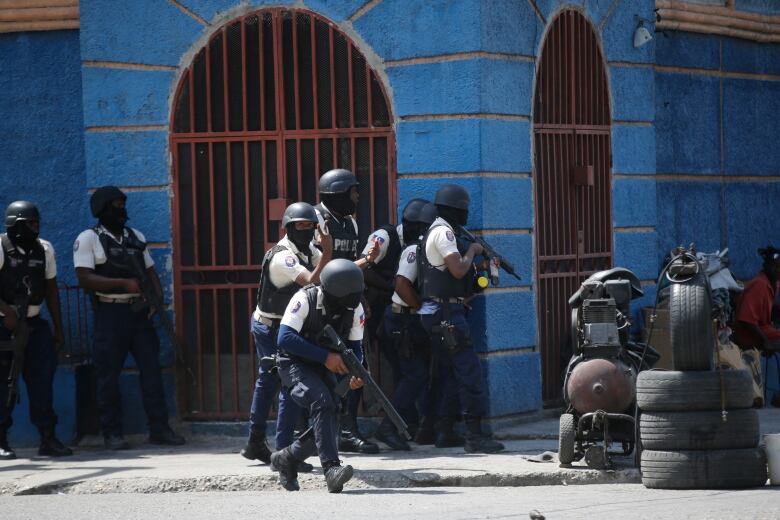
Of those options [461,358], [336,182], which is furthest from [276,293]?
[461,358]

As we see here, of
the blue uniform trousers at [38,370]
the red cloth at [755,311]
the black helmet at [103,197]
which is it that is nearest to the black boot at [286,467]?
the blue uniform trousers at [38,370]

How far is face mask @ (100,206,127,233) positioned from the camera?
10.8m

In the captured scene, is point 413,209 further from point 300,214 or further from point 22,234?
point 22,234

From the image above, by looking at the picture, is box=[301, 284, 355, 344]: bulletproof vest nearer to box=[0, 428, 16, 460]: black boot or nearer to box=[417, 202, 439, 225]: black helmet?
box=[417, 202, 439, 225]: black helmet

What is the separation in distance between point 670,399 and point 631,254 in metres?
4.06

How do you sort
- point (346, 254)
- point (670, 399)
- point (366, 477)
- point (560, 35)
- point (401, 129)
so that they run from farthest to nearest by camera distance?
1. point (560, 35)
2. point (401, 129)
3. point (346, 254)
4. point (366, 477)
5. point (670, 399)

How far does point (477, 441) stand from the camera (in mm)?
9945

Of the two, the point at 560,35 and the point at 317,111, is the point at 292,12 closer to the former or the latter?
the point at 317,111

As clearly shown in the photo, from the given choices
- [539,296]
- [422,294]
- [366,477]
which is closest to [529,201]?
[539,296]

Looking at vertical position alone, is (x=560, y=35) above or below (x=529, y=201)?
above

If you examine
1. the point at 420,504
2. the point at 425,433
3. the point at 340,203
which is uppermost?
the point at 340,203

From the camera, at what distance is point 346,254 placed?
400 inches

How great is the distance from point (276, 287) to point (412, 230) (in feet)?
4.54

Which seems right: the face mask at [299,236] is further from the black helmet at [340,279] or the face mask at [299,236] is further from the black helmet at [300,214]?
the black helmet at [340,279]
